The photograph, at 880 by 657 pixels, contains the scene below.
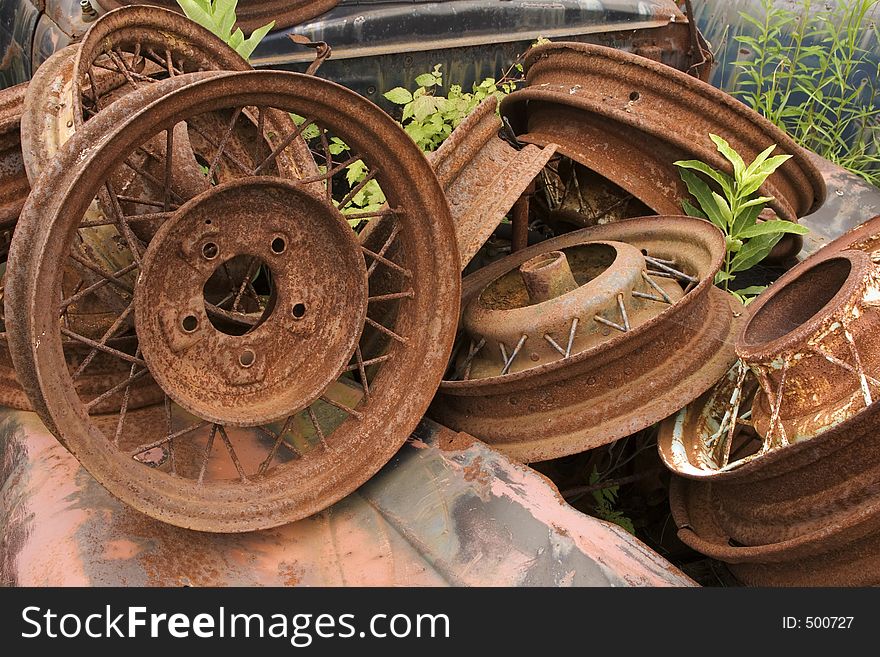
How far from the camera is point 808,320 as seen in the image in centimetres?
256

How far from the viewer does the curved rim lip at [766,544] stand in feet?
6.95

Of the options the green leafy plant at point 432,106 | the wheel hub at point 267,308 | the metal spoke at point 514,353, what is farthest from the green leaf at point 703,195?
the wheel hub at point 267,308

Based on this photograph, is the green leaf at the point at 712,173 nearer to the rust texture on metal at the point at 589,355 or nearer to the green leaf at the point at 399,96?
the rust texture on metal at the point at 589,355

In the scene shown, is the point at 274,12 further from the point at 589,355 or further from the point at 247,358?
the point at 589,355

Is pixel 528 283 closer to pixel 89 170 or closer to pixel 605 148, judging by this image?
pixel 605 148

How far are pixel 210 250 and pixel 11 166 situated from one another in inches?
38.0

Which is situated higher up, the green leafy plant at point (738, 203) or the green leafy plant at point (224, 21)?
the green leafy plant at point (224, 21)

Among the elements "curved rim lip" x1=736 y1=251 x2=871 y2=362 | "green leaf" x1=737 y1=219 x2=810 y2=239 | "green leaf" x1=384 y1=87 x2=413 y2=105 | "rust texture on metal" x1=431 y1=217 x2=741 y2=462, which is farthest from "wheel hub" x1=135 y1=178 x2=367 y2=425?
"green leaf" x1=384 y1=87 x2=413 y2=105

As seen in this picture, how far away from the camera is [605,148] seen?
11.2 ft

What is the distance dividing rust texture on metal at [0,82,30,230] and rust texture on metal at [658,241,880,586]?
2270mm

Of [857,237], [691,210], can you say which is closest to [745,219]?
[691,210]

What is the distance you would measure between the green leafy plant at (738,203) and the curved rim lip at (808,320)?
452mm

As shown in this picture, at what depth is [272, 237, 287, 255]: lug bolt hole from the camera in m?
2.34
